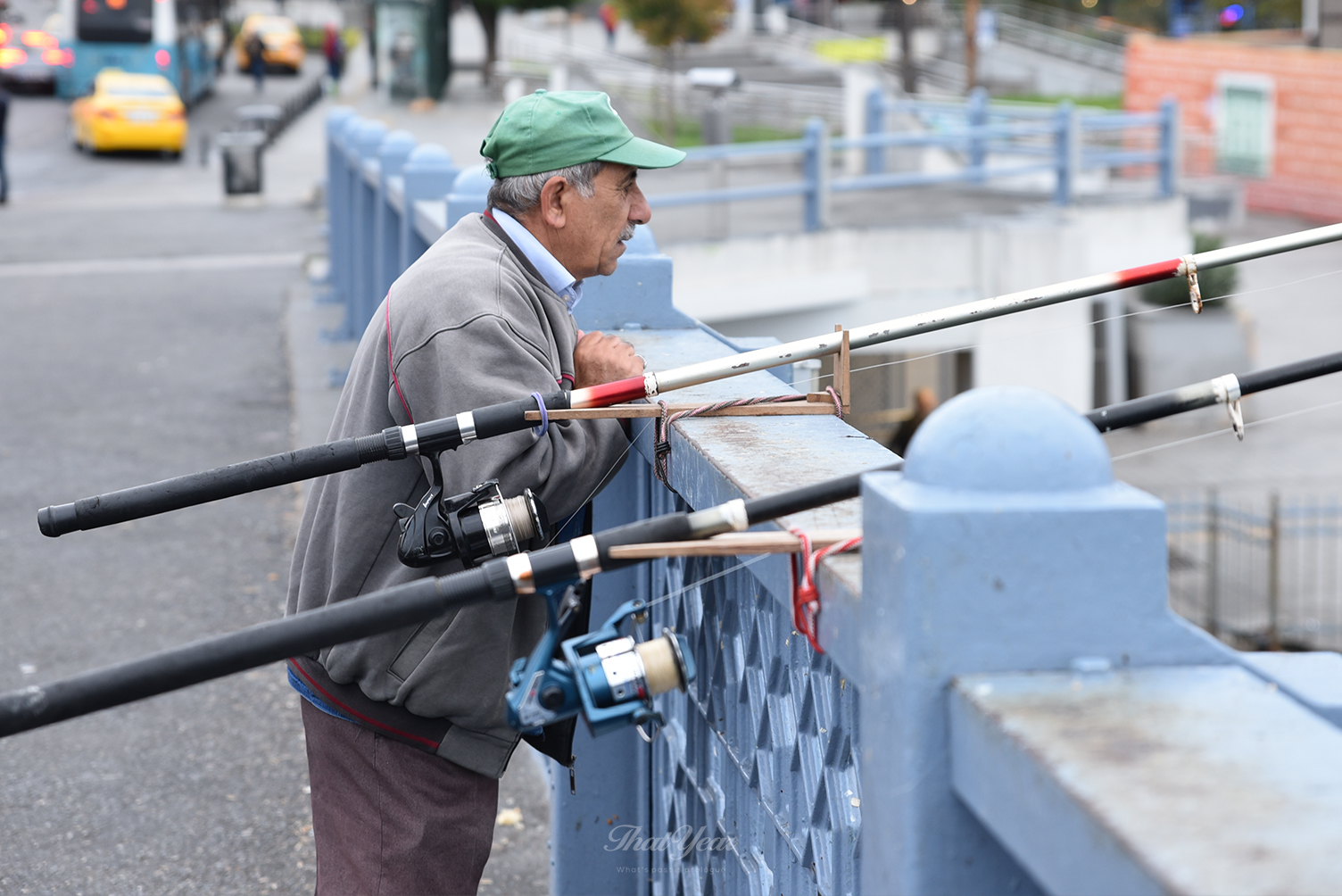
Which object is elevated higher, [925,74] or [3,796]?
[925,74]

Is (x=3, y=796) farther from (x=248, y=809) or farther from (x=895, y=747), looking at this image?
(x=895, y=747)

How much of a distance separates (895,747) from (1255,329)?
78.2 ft

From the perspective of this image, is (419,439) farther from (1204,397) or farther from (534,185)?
(1204,397)

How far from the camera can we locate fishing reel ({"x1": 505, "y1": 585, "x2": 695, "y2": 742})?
1859mm

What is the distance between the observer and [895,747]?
1.44 m

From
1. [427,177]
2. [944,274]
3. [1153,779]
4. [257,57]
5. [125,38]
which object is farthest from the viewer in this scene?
[257,57]

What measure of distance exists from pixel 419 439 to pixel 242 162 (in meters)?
21.1

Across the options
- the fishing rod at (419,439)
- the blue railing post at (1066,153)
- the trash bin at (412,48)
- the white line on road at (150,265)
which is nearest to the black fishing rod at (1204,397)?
the fishing rod at (419,439)

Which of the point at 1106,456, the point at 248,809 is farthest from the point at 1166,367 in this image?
the point at 1106,456

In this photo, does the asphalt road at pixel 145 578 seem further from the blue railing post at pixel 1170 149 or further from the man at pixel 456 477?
the blue railing post at pixel 1170 149

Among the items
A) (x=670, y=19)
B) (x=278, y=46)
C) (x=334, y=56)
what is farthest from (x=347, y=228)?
(x=278, y=46)

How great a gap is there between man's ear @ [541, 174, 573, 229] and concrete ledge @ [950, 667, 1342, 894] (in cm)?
161

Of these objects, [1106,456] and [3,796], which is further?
[3,796]

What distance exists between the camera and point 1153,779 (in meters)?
1.21
